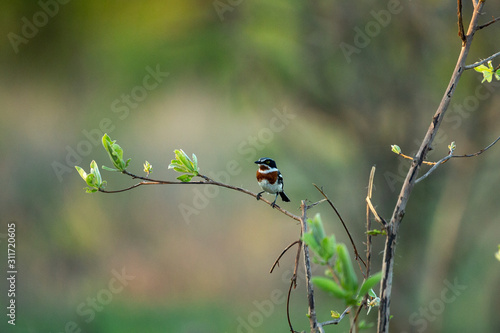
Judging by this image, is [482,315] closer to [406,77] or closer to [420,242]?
[420,242]

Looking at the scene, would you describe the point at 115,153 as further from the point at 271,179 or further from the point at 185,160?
the point at 271,179

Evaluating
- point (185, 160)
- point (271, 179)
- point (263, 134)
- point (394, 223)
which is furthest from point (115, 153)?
point (263, 134)

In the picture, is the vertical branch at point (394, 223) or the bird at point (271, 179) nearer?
the vertical branch at point (394, 223)

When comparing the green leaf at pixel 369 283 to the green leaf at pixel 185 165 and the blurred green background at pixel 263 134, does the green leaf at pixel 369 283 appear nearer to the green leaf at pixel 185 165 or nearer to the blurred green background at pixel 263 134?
the green leaf at pixel 185 165

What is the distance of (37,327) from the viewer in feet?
11.3

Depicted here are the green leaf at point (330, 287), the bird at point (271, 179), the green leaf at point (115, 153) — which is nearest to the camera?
the green leaf at point (330, 287)

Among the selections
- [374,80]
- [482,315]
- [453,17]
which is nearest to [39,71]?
[374,80]

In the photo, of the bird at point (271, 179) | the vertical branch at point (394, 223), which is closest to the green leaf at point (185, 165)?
the vertical branch at point (394, 223)

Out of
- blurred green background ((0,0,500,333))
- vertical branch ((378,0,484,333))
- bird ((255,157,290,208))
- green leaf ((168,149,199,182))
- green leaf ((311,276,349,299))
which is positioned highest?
blurred green background ((0,0,500,333))

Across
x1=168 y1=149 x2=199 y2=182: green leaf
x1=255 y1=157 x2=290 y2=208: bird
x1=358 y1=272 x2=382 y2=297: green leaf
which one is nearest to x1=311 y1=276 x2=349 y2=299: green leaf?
x1=358 y1=272 x2=382 y2=297: green leaf

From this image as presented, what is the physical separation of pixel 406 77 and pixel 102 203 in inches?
92.7

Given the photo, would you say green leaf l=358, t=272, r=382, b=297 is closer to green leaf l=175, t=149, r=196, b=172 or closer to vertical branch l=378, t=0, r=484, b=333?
vertical branch l=378, t=0, r=484, b=333

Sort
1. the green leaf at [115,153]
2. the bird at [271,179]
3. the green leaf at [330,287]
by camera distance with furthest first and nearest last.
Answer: the bird at [271,179] → the green leaf at [115,153] → the green leaf at [330,287]

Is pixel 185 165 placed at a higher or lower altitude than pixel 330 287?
higher
